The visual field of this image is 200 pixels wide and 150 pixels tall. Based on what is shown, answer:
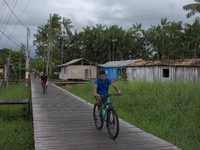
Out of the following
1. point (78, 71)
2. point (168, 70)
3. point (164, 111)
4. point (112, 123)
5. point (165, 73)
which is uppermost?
point (78, 71)

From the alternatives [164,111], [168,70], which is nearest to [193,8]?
[168,70]

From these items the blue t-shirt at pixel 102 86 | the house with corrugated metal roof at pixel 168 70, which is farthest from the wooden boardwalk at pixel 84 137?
the house with corrugated metal roof at pixel 168 70

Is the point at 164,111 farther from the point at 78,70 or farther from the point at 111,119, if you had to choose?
the point at 78,70

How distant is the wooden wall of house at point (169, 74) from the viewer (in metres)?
19.3

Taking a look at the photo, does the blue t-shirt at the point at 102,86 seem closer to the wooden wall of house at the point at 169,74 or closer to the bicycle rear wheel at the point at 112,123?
the bicycle rear wheel at the point at 112,123

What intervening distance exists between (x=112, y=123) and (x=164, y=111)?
211 inches

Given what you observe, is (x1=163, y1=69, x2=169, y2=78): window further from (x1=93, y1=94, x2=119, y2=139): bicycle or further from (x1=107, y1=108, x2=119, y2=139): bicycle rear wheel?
(x1=107, y1=108, x2=119, y2=139): bicycle rear wheel

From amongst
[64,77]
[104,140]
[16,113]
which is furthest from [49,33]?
[104,140]

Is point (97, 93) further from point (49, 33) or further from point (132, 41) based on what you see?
point (132, 41)

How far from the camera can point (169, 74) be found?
2147cm

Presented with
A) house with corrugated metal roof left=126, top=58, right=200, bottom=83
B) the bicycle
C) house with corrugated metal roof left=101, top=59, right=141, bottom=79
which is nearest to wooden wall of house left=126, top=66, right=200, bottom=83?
house with corrugated metal roof left=126, top=58, right=200, bottom=83

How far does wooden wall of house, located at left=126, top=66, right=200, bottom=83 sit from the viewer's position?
63.3ft

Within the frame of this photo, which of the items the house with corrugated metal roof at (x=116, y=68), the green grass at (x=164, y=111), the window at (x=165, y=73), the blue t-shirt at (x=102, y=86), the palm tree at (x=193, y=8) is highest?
the palm tree at (x=193, y=8)

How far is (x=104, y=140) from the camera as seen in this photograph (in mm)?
4707
